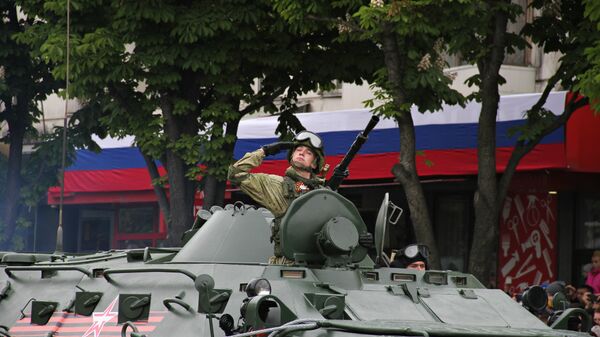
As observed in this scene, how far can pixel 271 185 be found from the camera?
38.1ft

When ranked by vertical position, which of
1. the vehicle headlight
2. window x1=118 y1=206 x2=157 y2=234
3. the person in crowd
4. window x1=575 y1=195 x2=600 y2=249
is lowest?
window x1=118 y1=206 x2=157 y2=234

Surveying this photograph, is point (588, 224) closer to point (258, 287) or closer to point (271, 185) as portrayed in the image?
point (271, 185)

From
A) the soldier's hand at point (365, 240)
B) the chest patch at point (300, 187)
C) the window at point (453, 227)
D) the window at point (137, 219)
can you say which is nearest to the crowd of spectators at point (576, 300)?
the soldier's hand at point (365, 240)

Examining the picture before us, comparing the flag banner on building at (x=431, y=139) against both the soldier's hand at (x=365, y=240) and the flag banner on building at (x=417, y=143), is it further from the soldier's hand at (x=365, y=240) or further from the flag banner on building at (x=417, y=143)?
the soldier's hand at (x=365, y=240)

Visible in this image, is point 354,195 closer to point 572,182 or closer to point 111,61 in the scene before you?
point 572,182

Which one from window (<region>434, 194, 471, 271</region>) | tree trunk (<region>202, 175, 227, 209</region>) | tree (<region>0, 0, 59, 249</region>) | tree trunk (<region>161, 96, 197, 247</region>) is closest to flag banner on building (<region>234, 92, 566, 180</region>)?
window (<region>434, 194, 471, 271</region>)

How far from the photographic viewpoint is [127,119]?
70.8ft

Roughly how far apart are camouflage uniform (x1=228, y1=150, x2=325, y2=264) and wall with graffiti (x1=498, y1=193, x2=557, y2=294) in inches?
497

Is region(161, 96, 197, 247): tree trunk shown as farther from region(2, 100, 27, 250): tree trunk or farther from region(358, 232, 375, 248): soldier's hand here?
region(358, 232, 375, 248): soldier's hand

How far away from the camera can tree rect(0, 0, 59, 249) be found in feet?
77.2

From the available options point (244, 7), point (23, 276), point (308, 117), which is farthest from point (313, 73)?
point (23, 276)

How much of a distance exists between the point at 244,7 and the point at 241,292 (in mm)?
10237

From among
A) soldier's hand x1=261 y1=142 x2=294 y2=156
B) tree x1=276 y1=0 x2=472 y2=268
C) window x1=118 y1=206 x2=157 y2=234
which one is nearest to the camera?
soldier's hand x1=261 y1=142 x2=294 y2=156

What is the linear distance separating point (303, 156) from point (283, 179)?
0.76 feet
